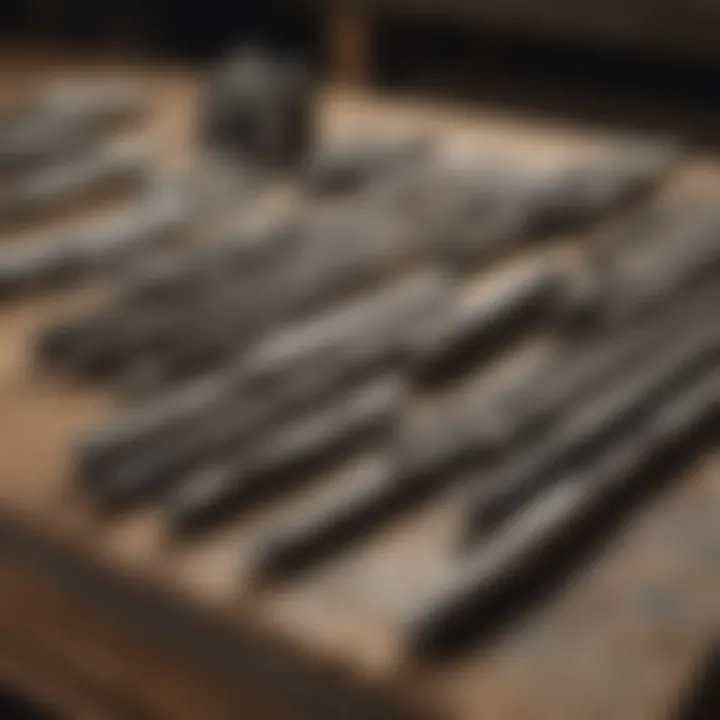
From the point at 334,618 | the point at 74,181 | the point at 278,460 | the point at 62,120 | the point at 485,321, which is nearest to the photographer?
the point at 334,618

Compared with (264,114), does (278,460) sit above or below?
below

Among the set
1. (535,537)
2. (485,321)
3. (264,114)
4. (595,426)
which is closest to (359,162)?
(264,114)

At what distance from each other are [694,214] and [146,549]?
2.27 ft

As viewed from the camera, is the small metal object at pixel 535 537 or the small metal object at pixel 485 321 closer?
the small metal object at pixel 535 537

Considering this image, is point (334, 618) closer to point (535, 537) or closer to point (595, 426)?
point (535, 537)

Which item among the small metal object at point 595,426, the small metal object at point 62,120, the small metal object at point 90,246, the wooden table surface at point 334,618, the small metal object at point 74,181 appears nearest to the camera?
the wooden table surface at point 334,618

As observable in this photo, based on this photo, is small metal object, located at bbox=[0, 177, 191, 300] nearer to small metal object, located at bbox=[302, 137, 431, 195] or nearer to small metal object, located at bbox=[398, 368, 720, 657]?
small metal object, located at bbox=[302, 137, 431, 195]

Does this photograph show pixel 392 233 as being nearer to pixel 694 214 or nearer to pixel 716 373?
pixel 694 214

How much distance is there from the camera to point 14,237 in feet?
4.18

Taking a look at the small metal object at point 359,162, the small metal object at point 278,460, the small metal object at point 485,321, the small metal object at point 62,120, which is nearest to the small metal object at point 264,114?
the small metal object at point 359,162

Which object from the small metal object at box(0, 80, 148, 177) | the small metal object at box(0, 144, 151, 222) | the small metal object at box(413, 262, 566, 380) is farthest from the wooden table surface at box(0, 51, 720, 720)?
the small metal object at box(0, 80, 148, 177)

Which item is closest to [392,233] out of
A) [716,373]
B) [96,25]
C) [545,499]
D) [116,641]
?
[716,373]

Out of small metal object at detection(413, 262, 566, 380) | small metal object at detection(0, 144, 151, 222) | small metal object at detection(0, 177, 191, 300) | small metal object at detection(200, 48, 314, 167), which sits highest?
small metal object at detection(200, 48, 314, 167)

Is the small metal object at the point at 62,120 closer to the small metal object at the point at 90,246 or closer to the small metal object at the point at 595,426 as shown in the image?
the small metal object at the point at 90,246
